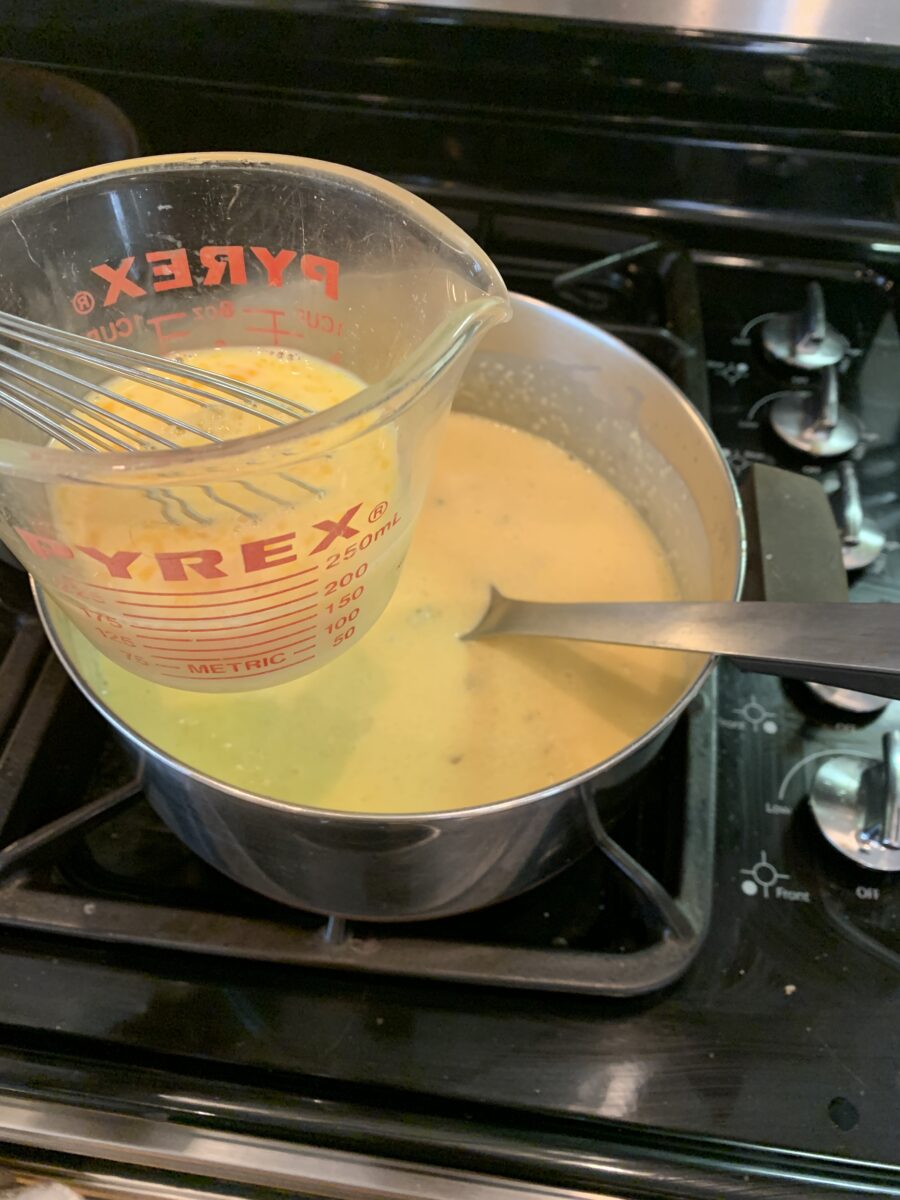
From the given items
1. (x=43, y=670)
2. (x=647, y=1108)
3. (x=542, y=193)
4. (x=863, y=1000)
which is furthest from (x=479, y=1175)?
(x=542, y=193)

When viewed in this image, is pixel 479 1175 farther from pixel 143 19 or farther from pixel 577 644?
pixel 143 19

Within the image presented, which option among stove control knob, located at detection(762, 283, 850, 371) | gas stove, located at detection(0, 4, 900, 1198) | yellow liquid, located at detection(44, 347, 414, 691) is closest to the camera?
yellow liquid, located at detection(44, 347, 414, 691)

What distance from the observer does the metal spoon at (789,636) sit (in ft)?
1.36

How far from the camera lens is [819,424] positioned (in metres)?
0.68

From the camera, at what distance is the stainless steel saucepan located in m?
0.43

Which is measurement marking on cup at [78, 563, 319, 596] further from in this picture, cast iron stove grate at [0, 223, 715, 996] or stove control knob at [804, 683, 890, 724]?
stove control knob at [804, 683, 890, 724]

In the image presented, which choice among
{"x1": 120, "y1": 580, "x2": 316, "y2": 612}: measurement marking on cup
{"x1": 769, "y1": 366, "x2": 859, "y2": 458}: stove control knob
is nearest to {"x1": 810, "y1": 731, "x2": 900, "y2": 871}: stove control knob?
{"x1": 769, "y1": 366, "x2": 859, "y2": 458}: stove control knob

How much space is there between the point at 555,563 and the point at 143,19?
45 cm

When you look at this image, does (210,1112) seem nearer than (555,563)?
Yes

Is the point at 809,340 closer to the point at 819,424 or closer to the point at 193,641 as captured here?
the point at 819,424

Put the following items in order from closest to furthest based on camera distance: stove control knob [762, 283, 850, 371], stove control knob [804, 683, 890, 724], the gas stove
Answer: the gas stove → stove control knob [804, 683, 890, 724] → stove control knob [762, 283, 850, 371]

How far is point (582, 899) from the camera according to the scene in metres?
0.57

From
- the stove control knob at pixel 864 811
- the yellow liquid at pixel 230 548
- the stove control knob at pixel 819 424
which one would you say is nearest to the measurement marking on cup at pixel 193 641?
the yellow liquid at pixel 230 548

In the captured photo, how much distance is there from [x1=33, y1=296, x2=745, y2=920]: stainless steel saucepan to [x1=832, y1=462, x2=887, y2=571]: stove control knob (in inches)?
3.9
